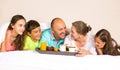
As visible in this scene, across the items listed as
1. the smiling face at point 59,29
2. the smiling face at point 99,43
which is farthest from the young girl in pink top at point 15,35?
the smiling face at point 99,43

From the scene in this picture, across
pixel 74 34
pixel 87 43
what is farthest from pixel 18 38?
pixel 87 43

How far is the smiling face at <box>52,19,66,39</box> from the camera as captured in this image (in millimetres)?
2207

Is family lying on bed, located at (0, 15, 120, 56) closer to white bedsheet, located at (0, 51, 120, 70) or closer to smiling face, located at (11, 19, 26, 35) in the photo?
smiling face, located at (11, 19, 26, 35)

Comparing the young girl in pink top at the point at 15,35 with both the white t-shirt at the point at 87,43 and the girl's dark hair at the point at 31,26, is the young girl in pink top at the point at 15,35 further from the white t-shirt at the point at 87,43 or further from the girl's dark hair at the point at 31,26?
the white t-shirt at the point at 87,43

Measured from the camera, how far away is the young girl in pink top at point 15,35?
2160mm

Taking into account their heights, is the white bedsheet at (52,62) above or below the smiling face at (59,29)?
below

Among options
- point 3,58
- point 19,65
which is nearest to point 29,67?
point 19,65

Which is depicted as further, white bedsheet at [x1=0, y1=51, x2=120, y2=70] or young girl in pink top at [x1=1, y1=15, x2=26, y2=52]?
young girl in pink top at [x1=1, y1=15, x2=26, y2=52]

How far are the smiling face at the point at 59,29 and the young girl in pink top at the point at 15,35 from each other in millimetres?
283

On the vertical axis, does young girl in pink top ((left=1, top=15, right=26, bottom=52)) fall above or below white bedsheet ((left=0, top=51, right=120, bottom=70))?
above

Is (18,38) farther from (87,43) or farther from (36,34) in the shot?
(87,43)

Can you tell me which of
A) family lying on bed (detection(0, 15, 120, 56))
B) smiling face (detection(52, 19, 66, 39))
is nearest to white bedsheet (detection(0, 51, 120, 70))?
family lying on bed (detection(0, 15, 120, 56))

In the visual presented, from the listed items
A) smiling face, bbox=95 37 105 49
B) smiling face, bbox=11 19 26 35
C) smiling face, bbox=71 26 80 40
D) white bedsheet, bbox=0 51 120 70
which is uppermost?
smiling face, bbox=11 19 26 35

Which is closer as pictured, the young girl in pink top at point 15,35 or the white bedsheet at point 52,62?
the white bedsheet at point 52,62
